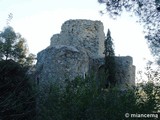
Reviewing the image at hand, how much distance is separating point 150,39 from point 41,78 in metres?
7.94

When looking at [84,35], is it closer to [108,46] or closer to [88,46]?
[88,46]

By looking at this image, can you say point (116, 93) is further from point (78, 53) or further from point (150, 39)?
point (78, 53)

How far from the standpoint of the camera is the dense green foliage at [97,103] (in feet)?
27.5

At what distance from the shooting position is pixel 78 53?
1642cm

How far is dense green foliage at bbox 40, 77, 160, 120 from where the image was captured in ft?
27.5

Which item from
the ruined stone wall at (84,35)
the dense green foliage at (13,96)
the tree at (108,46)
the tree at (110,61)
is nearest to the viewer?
the dense green foliage at (13,96)

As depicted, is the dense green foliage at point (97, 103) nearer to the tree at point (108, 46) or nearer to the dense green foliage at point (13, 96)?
the dense green foliage at point (13, 96)

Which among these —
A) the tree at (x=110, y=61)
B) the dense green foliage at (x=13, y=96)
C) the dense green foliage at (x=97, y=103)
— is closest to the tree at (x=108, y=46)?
Result: the tree at (x=110, y=61)

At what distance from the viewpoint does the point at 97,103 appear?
8.61 m

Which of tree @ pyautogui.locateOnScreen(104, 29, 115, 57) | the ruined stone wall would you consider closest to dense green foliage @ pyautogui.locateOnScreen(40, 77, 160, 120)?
the ruined stone wall

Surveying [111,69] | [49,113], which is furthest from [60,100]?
[111,69]

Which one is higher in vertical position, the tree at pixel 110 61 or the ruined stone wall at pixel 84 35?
the ruined stone wall at pixel 84 35

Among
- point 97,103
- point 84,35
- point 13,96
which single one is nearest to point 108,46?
point 84,35

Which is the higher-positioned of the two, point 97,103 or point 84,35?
point 84,35
